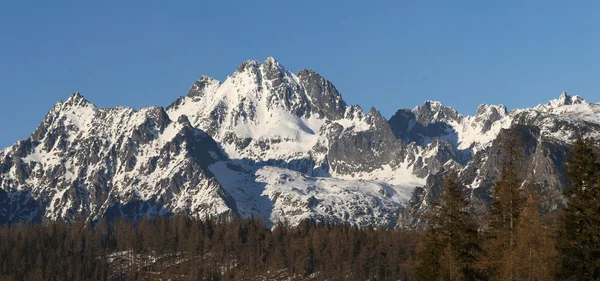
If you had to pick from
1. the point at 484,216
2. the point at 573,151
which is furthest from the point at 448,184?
the point at 573,151

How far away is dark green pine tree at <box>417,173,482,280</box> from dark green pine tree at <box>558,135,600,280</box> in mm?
11555

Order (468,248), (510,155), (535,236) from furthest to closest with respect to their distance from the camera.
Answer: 1. (468,248)
2. (510,155)
3. (535,236)

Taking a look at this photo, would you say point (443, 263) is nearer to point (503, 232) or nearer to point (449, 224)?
point (449, 224)

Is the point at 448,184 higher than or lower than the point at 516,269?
higher

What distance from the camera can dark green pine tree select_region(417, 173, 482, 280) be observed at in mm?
94375

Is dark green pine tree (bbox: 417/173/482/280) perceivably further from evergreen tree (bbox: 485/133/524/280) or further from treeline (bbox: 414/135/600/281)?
evergreen tree (bbox: 485/133/524/280)

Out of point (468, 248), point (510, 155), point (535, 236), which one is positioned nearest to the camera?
point (535, 236)

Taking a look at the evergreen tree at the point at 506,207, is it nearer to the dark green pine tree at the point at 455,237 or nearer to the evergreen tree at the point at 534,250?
the evergreen tree at the point at 534,250

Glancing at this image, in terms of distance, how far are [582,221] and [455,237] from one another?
58.5ft

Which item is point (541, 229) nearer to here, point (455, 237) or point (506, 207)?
point (506, 207)

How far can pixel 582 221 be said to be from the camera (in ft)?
265

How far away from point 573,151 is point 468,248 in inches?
720

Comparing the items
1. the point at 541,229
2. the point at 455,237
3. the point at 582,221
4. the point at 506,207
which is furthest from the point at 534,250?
the point at 455,237

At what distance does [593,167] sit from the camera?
8156 centimetres
